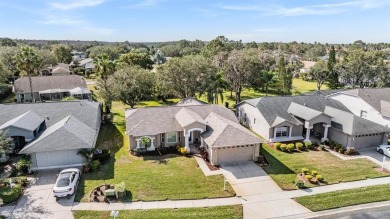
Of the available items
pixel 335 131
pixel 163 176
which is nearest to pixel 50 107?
pixel 163 176

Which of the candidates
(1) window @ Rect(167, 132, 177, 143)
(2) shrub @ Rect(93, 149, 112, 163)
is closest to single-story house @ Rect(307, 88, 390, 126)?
(1) window @ Rect(167, 132, 177, 143)

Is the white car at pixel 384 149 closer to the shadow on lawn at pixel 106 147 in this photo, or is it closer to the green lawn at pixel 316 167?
the green lawn at pixel 316 167

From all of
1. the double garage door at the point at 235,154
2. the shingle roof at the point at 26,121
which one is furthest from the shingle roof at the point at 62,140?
the double garage door at the point at 235,154

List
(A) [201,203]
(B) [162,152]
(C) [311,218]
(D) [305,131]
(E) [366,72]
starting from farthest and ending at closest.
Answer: (E) [366,72] < (D) [305,131] < (B) [162,152] < (A) [201,203] < (C) [311,218]

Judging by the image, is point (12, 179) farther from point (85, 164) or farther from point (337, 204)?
point (337, 204)

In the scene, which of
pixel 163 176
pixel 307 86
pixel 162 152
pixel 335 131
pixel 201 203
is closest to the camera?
pixel 201 203

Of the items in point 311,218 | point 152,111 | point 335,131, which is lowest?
point 311,218

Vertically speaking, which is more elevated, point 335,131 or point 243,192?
point 335,131

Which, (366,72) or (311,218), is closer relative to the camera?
(311,218)
